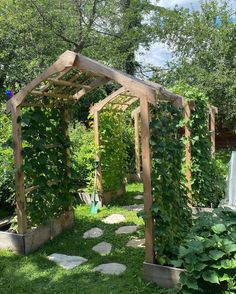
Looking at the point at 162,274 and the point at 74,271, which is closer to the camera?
the point at 162,274

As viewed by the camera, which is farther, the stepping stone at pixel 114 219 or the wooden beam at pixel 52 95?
the stepping stone at pixel 114 219

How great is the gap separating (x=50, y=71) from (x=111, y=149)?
A: 3.20 meters

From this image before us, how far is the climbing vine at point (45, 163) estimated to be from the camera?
4.32m

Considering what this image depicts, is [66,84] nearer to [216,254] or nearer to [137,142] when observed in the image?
[216,254]

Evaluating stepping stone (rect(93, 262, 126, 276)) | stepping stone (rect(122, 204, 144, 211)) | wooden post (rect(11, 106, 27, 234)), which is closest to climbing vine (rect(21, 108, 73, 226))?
wooden post (rect(11, 106, 27, 234))

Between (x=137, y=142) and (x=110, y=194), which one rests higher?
(x=137, y=142)

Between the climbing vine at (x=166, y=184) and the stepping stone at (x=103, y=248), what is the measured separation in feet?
3.32

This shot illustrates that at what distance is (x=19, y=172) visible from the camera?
4242 millimetres

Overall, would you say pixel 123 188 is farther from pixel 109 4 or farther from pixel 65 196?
pixel 109 4

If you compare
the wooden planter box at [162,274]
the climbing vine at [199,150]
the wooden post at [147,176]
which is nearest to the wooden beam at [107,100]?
the climbing vine at [199,150]

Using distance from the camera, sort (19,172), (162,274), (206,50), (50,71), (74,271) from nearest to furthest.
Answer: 1. (162,274)
2. (74,271)
3. (50,71)
4. (19,172)
5. (206,50)

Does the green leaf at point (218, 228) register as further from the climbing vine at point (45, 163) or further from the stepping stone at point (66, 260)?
the climbing vine at point (45, 163)

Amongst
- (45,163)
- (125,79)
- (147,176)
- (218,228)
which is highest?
(125,79)

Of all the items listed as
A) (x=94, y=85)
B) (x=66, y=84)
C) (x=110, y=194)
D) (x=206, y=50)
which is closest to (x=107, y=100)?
(x=94, y=85)
